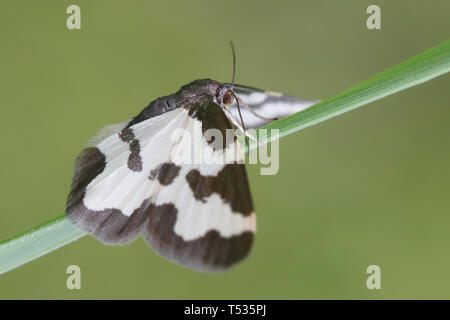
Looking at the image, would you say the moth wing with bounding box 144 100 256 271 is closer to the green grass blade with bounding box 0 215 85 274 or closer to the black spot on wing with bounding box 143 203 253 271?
the black spot on wing with bounding box 143 203 253 271

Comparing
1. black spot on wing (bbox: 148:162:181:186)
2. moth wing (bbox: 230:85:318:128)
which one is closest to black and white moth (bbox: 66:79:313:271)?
black spot on wing (bbox: 148:162:181:186)

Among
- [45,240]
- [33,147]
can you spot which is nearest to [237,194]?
[45,240]

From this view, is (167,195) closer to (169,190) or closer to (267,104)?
(169,190)

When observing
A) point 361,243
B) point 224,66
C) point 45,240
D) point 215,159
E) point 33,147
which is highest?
point 224,66

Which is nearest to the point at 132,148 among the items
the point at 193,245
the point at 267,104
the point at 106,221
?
the point at 106,221

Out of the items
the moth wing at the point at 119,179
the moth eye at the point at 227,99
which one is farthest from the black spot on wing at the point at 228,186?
the moth eye at the point at 227,99

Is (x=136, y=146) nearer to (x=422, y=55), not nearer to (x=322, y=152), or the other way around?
(x=422, y=55)

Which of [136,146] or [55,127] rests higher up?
[55,127]
